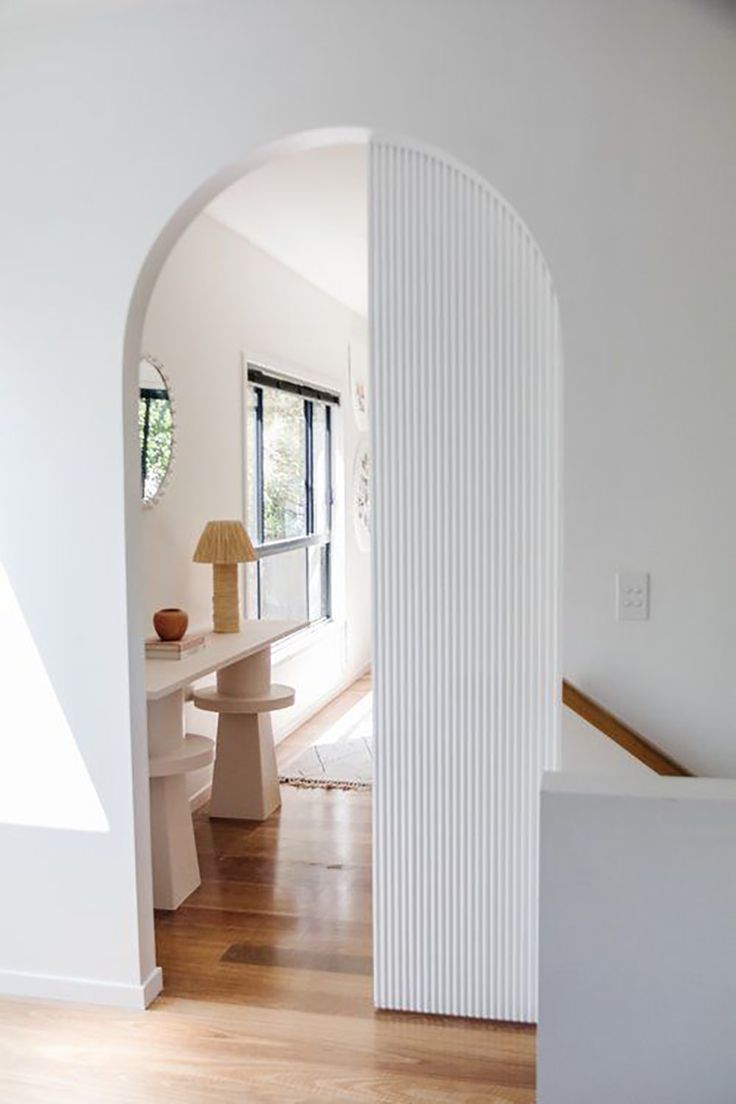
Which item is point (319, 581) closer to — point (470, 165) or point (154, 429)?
point (154, 429)

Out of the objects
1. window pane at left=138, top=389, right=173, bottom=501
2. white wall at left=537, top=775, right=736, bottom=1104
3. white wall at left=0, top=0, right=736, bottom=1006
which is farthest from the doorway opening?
white wall at left=537, top=775, right=736, bottom=1104

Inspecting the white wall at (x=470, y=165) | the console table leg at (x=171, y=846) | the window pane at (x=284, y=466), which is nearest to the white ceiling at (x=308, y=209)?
the white wall at (x=470, y=165)

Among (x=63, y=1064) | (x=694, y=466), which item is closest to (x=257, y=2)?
(x=694, y=466)

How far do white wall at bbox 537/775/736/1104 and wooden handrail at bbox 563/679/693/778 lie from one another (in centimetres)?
55

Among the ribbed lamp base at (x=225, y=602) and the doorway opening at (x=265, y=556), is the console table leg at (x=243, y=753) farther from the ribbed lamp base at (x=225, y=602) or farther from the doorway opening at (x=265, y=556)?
the ribbed lamp base at (x=225, y=602)

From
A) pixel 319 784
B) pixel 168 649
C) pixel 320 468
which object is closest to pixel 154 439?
pixel 168 649

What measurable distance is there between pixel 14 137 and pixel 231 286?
2374 millimetres

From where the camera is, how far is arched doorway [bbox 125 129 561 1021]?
2633 mm

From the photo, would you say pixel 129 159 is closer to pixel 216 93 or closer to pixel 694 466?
pixel 216 93

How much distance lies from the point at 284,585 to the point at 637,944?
4528 mm

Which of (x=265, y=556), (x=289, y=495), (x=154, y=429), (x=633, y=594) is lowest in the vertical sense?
(x=265, y=556)

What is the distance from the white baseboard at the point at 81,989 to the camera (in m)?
2.83

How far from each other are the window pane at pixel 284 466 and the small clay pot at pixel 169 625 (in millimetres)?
1841

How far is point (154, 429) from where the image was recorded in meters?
4.28
